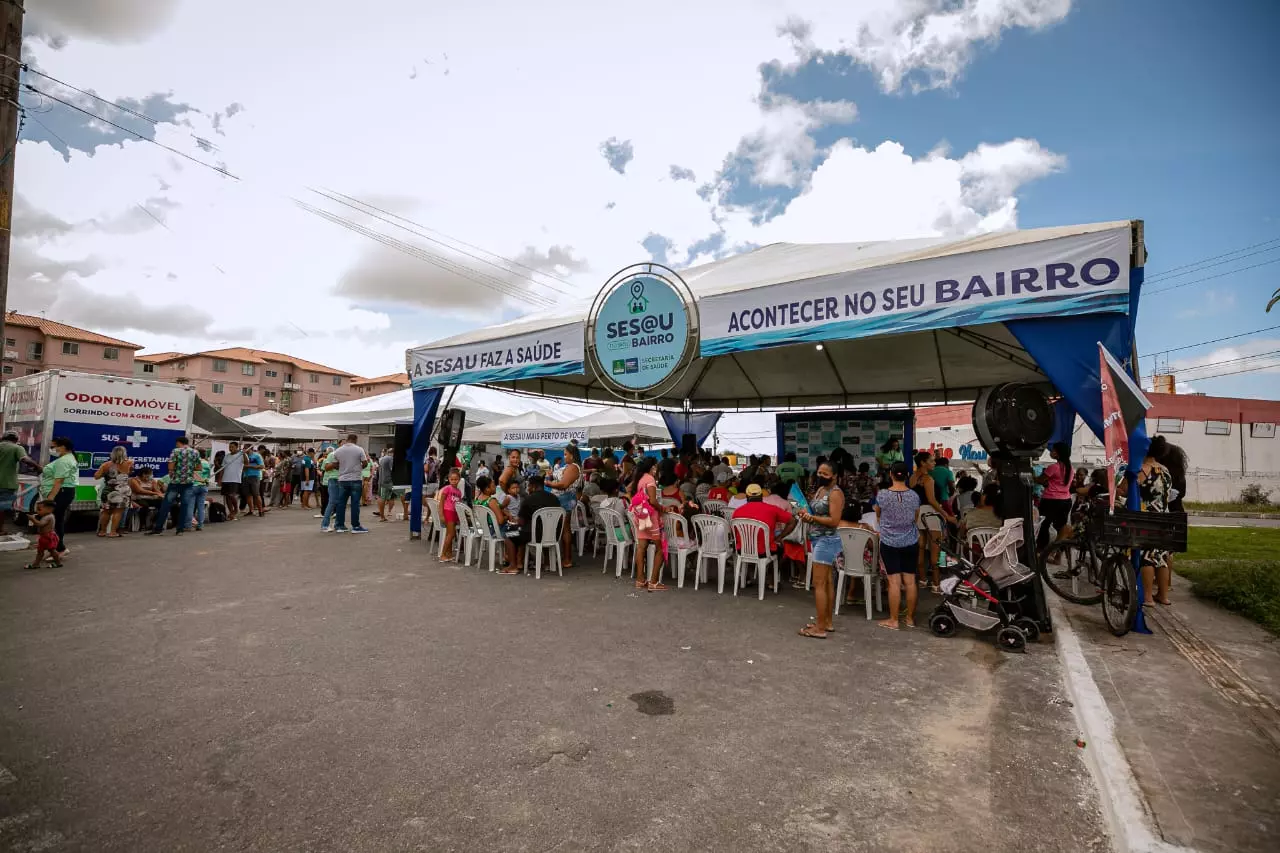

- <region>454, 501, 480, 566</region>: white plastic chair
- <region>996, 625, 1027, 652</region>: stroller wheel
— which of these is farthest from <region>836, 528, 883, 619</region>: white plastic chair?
<region>454, 501, 480, 566</region>: white plastic chair

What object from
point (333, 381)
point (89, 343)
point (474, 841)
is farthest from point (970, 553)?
point (333, 381)

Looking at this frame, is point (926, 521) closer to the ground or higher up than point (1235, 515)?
higher up

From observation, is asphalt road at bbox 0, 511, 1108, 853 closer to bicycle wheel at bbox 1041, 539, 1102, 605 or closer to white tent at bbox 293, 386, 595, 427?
bicycle wheel at bbox 1041, 539, 1102, 605

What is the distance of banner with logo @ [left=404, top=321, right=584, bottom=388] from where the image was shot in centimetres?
818

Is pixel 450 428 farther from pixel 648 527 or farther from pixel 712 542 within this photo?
pixel 712 542

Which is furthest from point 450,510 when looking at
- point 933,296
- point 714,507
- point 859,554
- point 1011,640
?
point 1011,640

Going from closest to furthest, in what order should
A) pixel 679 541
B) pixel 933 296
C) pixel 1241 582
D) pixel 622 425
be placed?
pixel 933 296 → pixel 1241 582 → pixel 679 541 → pixel 622 425

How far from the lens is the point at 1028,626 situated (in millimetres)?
4953

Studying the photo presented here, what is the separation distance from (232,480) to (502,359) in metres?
8.80

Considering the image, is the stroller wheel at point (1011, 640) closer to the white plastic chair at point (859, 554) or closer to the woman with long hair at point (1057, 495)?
the white plastic chair at point (859, 554)

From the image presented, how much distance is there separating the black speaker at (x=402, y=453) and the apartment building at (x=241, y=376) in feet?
184

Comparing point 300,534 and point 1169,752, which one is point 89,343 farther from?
point 1169,752

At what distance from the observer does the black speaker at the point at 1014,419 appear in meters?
4.80

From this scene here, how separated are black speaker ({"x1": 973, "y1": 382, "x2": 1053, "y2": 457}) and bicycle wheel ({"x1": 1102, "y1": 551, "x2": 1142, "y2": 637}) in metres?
1.23
